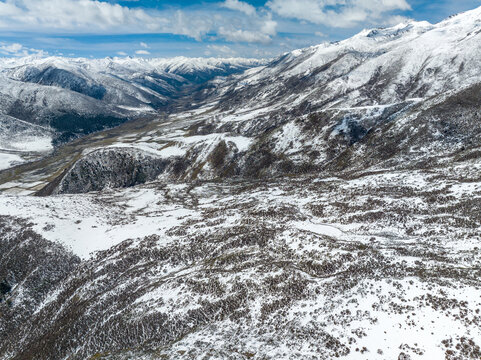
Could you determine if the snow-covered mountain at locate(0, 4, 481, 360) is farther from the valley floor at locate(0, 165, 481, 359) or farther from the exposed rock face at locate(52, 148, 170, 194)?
the exposed rock face at locate(52, 148, 170, 194)

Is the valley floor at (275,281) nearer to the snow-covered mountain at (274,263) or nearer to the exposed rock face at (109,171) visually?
the snow-covered mountain at (274,263)

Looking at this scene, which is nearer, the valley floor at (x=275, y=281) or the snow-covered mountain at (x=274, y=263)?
the valley floor at (x=275, y=281)

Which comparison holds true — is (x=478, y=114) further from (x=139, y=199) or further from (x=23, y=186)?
(x=23, y=186)

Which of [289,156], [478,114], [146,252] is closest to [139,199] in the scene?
[146,252]

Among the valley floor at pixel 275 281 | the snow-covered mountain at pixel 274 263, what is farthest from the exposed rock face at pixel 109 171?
the valley floor at pixel 275 281

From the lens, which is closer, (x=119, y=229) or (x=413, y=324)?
(x=413, y=324)

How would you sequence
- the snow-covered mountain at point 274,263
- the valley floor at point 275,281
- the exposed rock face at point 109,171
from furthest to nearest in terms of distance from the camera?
the exposed rock face at point 109,171 < the snow-covered mountain at point 274,263 < the valley floor at point 275,281

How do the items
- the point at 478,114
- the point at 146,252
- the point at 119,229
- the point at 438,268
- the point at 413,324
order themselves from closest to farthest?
the point at 413,324 < the point at 438,268 < the point at 146,252 < the point at 119,229 < the point at 478,114

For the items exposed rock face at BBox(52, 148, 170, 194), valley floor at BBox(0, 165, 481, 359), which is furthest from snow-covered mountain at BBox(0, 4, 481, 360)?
exposed rock face at BBox(52, 148, 170, 194)
